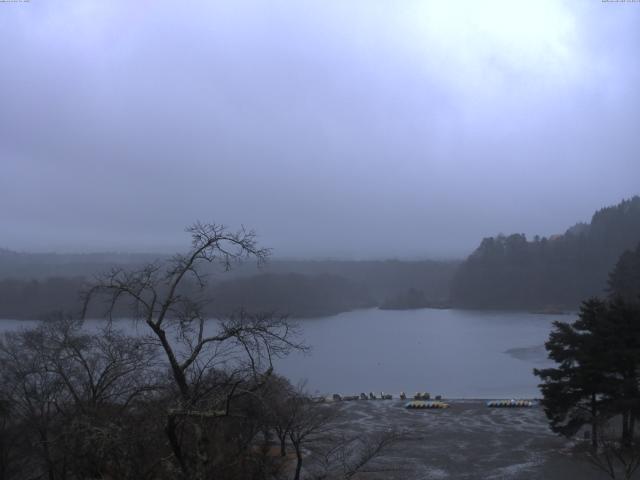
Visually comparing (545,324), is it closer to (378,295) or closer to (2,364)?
(378,295)

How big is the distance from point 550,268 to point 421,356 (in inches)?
1402

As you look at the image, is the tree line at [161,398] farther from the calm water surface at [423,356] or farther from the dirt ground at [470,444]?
the calm water surface at [423,356]

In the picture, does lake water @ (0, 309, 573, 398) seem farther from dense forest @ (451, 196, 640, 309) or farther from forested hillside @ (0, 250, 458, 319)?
dense forest @ (451, 196, 640, 309)

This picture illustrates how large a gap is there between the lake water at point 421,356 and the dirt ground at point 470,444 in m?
4.73

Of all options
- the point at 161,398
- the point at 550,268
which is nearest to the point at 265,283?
the point at 550,268

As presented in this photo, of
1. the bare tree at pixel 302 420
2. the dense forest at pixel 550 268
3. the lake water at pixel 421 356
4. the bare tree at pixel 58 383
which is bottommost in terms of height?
the lake water at pixel 421 356

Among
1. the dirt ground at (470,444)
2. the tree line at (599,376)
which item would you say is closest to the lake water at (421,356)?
the dirt ground at (470,444)

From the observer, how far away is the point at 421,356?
32781 millimetres

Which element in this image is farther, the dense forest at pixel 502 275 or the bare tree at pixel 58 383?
the dense forest at pixel 502 275

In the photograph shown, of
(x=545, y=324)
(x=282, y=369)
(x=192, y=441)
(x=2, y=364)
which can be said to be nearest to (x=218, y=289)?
(x=282, y=369)

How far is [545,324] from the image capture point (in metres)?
47.2

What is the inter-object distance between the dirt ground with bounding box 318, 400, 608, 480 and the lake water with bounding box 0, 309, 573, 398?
4.73 metres

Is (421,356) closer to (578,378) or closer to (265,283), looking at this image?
(265,283)

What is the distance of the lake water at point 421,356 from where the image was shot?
2462 cm
